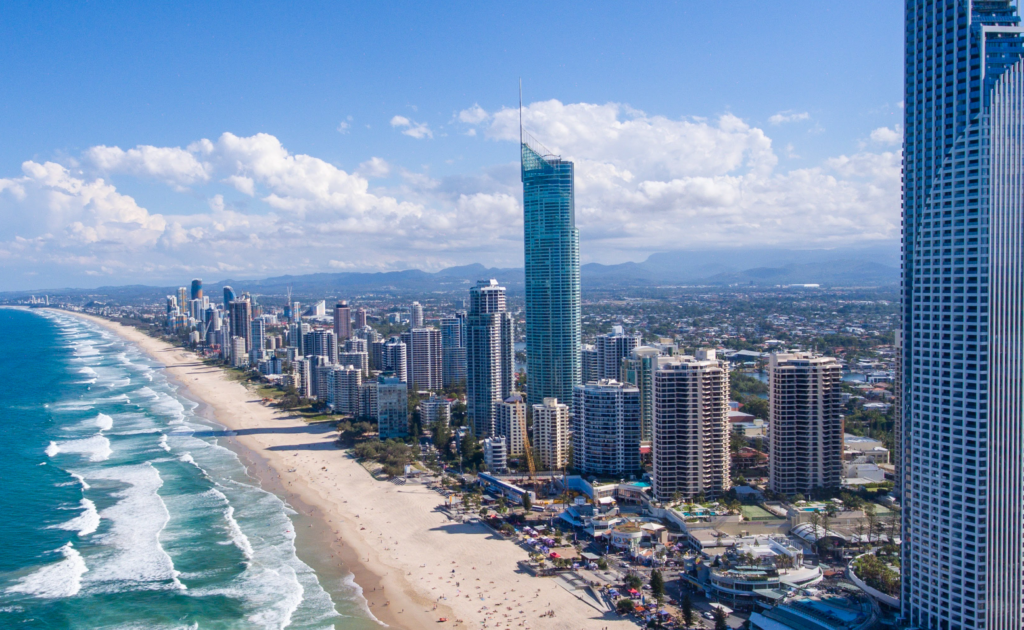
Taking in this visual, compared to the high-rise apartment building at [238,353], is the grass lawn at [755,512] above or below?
below

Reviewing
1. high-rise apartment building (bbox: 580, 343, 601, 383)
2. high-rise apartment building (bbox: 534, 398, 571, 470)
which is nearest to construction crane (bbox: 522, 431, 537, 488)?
high-rise apartment building (bbox: 534, 398, 571, 470)

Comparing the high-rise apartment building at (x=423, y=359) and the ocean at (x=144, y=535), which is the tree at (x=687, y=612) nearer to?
the ocean at (x=144, y=535)

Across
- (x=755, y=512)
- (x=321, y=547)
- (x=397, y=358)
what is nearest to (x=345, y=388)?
(x=397, y=358)

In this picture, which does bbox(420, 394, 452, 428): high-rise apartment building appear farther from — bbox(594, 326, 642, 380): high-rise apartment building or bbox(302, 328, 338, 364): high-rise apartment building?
bbox(302, 328, 338, 364): high-rise apartment building

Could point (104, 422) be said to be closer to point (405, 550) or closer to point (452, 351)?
point (452, 351)

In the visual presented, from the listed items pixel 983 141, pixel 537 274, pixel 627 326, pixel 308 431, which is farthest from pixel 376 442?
pixel 627 326

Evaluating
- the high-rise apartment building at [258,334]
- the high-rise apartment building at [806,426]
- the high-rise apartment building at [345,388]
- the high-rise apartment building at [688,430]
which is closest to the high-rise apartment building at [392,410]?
the high-rise apartment building at [345,388]
